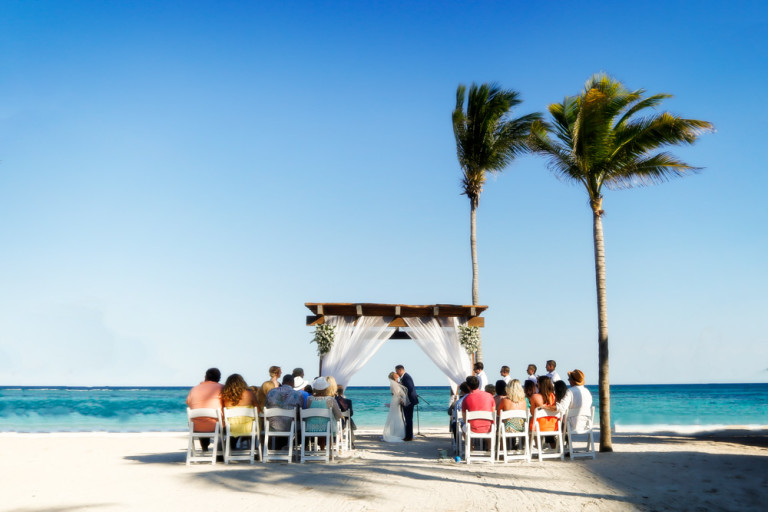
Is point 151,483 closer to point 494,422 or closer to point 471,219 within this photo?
point 494,422

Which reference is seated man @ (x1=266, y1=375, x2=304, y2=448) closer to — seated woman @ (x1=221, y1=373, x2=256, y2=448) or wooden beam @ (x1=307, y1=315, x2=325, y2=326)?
seated woman @ (x1=221, y1=373, x2=256, y2=448)

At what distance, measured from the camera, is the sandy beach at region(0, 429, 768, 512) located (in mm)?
5875

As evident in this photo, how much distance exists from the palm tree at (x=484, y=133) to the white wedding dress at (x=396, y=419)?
15.0 feet

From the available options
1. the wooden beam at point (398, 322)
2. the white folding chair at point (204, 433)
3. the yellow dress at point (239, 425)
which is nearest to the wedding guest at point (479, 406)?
the yellow dress at point (239, 425)

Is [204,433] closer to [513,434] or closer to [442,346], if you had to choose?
[513,434]

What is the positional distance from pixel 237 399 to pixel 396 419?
15.7ft

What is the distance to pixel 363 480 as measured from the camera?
23.2 ft

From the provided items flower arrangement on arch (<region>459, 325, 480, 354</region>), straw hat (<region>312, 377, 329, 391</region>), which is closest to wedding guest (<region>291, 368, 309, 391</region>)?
straw hat (<region>312, 377, 329, 391</region>)

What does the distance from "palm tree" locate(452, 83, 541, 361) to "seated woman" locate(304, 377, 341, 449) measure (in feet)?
24.9

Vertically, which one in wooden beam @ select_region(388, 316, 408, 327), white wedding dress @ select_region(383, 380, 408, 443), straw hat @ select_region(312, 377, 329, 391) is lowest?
white wedding dress @ select_region(383, 380, 408, 443)

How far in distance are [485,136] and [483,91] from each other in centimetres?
116

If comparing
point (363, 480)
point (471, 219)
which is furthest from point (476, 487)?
point (471, 219)

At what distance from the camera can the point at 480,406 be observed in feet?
29.1

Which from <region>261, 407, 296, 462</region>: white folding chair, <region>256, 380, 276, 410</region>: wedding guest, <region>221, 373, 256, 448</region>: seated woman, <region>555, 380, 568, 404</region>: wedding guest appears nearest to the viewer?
<region>221, 373, 256, 448</region>: seated woman
